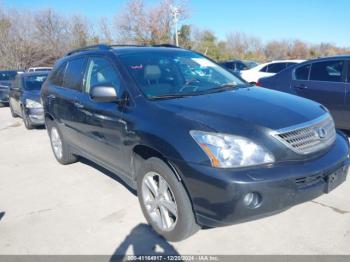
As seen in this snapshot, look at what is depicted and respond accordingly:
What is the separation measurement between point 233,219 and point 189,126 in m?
0.79

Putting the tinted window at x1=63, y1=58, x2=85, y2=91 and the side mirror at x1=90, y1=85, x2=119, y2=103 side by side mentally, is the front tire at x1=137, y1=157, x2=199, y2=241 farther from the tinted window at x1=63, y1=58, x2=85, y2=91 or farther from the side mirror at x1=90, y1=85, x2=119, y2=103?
the tinted window at x1=63, y1=58, x2=85, y2=91

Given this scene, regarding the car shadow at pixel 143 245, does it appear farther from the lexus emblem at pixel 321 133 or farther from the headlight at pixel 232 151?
the lexus emblem at pixel 321 133

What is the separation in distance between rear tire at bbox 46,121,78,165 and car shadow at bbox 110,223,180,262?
2368 millimetres

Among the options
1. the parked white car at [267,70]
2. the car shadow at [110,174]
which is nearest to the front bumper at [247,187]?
the car shadow at [110,174]

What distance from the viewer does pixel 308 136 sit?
8.88ft

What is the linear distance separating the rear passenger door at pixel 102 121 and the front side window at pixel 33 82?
5.79m

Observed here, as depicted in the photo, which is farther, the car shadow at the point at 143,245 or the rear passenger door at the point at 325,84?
the rear passenger door at the point at 325,84

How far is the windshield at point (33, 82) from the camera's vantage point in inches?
366

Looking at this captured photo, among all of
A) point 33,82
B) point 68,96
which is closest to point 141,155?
point 68,96

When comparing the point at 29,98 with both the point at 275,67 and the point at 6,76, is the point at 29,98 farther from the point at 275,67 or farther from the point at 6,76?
the point at 6,76

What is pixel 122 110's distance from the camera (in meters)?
3.28

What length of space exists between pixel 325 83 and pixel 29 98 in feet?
22.8

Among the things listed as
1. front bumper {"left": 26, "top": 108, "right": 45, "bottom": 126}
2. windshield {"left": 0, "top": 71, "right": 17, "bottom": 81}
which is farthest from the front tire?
windshield {"left": 0, "top": 71, "right": 17, "bottom": 81}

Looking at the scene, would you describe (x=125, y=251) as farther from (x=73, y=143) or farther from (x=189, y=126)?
(x=73, y=143)
